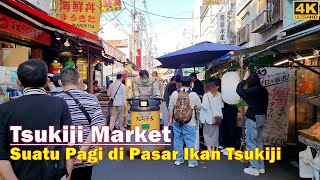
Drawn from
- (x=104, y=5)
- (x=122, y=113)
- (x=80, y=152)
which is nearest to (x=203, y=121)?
(x=122, y=113)

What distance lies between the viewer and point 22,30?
701cm

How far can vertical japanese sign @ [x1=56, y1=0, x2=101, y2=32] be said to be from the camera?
33.6 ft

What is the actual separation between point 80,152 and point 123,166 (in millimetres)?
4094

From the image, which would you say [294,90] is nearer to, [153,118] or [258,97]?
[258,97]

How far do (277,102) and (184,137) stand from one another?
274 centimetres

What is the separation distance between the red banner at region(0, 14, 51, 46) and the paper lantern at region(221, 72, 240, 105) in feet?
15.5

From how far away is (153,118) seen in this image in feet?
27.3

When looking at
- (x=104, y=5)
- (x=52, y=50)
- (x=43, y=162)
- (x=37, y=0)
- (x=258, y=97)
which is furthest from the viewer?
(x=104, y=5)

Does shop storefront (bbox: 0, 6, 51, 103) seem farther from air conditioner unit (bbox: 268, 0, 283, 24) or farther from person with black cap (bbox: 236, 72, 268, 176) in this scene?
air conditioner unit (bbox: 268, 0, 283, 24)

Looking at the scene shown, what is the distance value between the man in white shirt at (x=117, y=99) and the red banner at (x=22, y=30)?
3.43 m

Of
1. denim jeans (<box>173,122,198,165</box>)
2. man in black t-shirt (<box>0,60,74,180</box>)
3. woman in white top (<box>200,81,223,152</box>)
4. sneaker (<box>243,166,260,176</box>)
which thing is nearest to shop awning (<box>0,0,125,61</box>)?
man in black t-shirt (<box>0,60,74,180</box>)

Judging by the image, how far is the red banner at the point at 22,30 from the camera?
6.09m

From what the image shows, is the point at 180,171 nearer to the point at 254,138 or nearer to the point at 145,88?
the point at 254,138

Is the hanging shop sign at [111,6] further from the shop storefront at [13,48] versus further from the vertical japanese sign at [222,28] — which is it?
the vertical japanese sign at [222,28]
